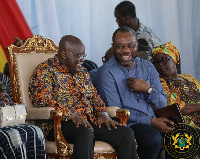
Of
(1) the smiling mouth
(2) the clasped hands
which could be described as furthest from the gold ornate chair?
(1) the smiling mouth

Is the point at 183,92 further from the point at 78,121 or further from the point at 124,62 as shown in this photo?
the point at 78,121

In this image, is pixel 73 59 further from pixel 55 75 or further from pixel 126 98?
pixel 126 98

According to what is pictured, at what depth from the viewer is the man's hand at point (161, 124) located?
12.4 ft

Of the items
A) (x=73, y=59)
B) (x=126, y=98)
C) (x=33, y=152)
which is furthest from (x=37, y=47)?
(x=33, y=152)

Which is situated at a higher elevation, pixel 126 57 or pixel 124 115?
pixel 126 57

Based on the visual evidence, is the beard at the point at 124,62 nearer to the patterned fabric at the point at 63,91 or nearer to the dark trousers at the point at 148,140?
the patterned fabric at the point at 63,91

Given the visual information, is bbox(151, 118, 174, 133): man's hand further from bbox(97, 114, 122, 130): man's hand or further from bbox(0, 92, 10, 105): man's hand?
bbox(0, 92, 10, 105): man's hand

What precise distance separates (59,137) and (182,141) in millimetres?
1175

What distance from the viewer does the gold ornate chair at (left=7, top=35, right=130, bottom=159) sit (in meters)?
3.27

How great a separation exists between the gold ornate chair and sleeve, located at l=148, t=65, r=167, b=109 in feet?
1.30

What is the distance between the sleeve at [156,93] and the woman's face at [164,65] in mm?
275

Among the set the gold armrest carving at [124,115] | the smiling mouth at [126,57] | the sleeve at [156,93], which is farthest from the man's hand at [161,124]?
the smiling mouth at [126,57]

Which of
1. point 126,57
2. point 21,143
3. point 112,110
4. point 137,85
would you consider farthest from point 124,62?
point 21,143

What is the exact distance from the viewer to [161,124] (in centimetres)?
379
